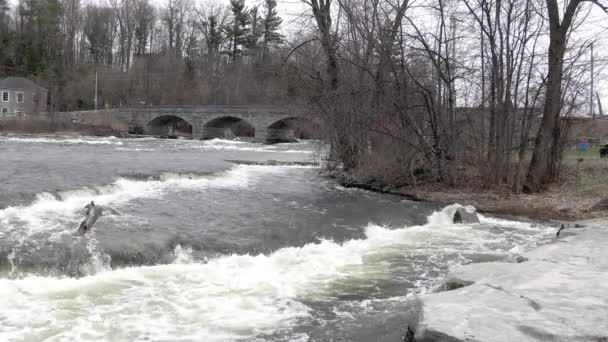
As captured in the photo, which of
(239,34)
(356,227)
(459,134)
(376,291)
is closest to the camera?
(376,291)

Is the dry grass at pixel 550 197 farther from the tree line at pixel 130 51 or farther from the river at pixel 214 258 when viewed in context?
the tree line at pixel 130 51

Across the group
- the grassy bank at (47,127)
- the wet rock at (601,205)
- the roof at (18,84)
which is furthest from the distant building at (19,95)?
the wet rock at (601,205)

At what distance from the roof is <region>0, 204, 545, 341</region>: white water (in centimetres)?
7049

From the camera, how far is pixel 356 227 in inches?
461

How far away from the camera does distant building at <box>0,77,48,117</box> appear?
67875mm

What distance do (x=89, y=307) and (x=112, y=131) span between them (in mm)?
50529

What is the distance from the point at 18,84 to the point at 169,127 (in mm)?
21011

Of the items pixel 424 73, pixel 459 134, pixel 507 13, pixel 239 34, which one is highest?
pixel 239 34

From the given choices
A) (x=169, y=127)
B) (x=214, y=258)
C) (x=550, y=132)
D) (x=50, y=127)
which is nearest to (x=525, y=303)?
(x=214, y=258)

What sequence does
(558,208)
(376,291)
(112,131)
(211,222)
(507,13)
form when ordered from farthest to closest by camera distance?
(112,131) < (507,13) < (558,208) < (211,222) < (376,291)

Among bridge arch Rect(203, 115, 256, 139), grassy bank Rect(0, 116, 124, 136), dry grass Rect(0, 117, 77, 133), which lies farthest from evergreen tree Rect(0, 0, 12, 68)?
bridge arch Rect(203, 115, 256, 139)

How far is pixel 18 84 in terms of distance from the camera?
6850cm

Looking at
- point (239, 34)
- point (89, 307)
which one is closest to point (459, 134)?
point (89, 307)

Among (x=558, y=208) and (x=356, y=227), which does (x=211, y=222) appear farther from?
(x=558, y=208)
